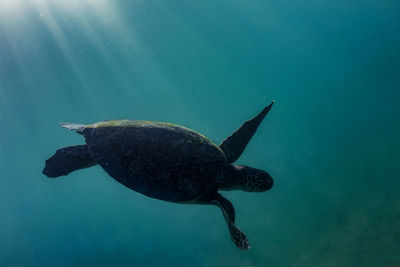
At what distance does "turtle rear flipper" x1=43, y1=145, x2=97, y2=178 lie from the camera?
4637 mm

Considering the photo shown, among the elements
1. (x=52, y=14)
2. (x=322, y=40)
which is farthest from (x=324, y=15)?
(x=52, y=14)

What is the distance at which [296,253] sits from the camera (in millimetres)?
12500

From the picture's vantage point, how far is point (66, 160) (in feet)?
15.3

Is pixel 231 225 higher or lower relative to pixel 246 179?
lower

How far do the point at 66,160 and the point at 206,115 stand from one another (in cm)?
5130

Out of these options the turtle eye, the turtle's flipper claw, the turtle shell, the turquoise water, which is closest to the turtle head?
the turtle eye

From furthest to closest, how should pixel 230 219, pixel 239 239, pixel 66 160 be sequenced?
pixel 66 160, pixel 230 219, pixel 239 239

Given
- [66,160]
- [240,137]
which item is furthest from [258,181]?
[66,160]

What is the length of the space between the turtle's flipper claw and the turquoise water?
9.40 meters

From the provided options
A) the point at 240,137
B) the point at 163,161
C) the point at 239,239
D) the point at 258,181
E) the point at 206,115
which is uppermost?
the point at 240,137

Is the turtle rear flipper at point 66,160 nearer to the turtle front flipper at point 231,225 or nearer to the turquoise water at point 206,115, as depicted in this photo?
the turtle front flipper at point 231,225

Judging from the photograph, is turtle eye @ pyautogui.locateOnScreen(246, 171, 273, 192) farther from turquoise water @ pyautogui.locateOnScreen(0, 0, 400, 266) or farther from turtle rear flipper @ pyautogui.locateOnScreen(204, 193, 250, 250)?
turquoise water @ pyautogui.locateOnScreen(0, 0, 400, 266)

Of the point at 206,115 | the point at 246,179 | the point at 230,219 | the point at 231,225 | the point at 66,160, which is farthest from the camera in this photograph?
the point at 206,115

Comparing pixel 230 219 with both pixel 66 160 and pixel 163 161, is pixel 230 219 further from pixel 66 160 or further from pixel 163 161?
pixel 66 160
